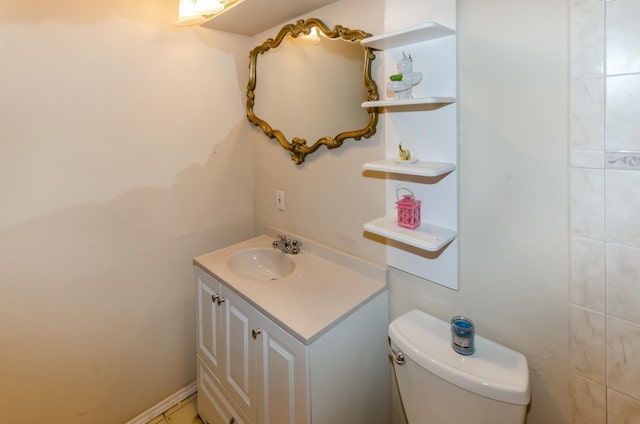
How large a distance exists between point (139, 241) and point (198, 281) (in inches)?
14.2

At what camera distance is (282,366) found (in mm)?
1140

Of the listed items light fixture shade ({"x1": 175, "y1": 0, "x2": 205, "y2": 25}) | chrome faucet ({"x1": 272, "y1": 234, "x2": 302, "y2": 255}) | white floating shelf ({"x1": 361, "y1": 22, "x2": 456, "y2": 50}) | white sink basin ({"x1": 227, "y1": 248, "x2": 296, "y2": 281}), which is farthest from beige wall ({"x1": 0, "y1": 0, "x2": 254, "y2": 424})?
white floating shelf ({"x1": 361, "y1": 22, "x2": 456, "y2": 50})

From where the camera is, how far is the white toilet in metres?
0.90

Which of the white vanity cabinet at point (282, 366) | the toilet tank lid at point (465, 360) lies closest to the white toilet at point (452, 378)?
the toilet tank lid at point (465, 360)

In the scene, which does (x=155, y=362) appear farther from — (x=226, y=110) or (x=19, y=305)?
(x=226, y=110)

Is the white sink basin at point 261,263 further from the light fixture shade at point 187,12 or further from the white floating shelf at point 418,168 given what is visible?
the light fixture shade at point 187,12

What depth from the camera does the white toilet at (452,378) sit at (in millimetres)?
898

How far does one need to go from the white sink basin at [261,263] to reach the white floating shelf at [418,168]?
0.76 metres

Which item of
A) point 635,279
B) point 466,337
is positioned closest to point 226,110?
point 466,337

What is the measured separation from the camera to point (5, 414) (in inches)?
52.9

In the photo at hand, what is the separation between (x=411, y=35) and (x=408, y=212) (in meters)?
0.59

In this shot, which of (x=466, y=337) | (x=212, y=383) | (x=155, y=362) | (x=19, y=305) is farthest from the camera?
(x=155, y=362)

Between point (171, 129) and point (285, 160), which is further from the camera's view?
point (285, 160)

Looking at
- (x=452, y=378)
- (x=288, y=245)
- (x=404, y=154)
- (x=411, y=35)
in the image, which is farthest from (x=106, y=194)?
(x=452, y=378)
